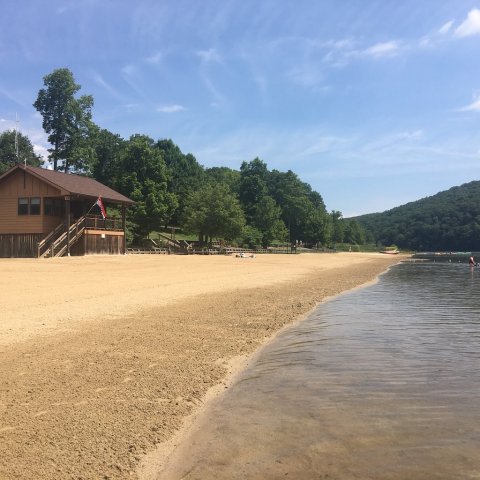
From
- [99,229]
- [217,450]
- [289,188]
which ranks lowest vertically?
[217,450]

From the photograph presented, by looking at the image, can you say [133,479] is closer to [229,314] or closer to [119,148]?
[229,314]

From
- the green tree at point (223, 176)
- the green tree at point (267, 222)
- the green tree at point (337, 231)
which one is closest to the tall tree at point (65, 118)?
the green tree at point (267, 222)

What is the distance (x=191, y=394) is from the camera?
6.25 m

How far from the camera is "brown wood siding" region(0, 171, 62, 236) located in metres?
35.3

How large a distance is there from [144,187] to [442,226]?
114m

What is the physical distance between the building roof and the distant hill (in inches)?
4905

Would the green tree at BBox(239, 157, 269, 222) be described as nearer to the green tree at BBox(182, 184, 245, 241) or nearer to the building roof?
the green tree at BBox(182, 184, 245, 241)

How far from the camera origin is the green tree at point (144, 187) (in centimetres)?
5531

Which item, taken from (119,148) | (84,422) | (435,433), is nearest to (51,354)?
(84,422)

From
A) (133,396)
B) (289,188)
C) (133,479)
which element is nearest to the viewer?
(133,479)

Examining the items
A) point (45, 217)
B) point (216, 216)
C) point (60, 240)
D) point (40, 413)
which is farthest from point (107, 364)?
point (216, 216)

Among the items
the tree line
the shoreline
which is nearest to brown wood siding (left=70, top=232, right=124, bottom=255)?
the tree line

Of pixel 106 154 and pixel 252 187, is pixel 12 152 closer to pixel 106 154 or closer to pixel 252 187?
pixel 106 154

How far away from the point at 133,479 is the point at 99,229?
3480cm
